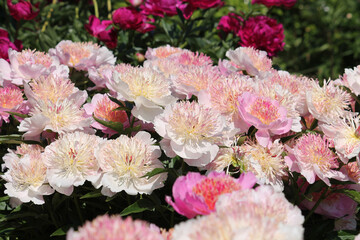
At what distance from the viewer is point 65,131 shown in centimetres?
114

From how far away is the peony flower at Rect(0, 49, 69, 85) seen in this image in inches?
51.6

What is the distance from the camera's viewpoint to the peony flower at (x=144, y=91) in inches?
43.8

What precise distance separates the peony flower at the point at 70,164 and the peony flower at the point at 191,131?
0.17m

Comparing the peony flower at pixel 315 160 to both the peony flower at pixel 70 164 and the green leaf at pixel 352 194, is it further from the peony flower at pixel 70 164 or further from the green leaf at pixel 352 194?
the peony flower at pixel 70 164

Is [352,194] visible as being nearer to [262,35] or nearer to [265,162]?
[265,162]

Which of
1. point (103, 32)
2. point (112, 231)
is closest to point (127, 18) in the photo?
point (103, 32)

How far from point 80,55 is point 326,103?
0.84 meters

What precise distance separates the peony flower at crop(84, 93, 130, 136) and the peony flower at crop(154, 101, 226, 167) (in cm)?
19

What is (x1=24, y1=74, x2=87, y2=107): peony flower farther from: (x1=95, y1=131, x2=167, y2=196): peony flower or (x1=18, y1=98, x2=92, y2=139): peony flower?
(x1=95, y1=131, x2=167, y2=196): peony flower

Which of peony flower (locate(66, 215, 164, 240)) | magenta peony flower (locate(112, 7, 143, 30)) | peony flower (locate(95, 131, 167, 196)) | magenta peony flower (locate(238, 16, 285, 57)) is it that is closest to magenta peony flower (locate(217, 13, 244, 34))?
magenta peony flower (locate(238, 16, 285, 57))

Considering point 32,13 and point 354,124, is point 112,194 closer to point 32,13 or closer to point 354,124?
point 354,124

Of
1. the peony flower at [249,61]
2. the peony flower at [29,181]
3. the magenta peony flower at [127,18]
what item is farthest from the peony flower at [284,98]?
the magenta peony flower at [127,18]

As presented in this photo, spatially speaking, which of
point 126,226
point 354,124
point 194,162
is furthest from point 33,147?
point 354,124

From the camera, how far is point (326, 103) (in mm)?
1176
